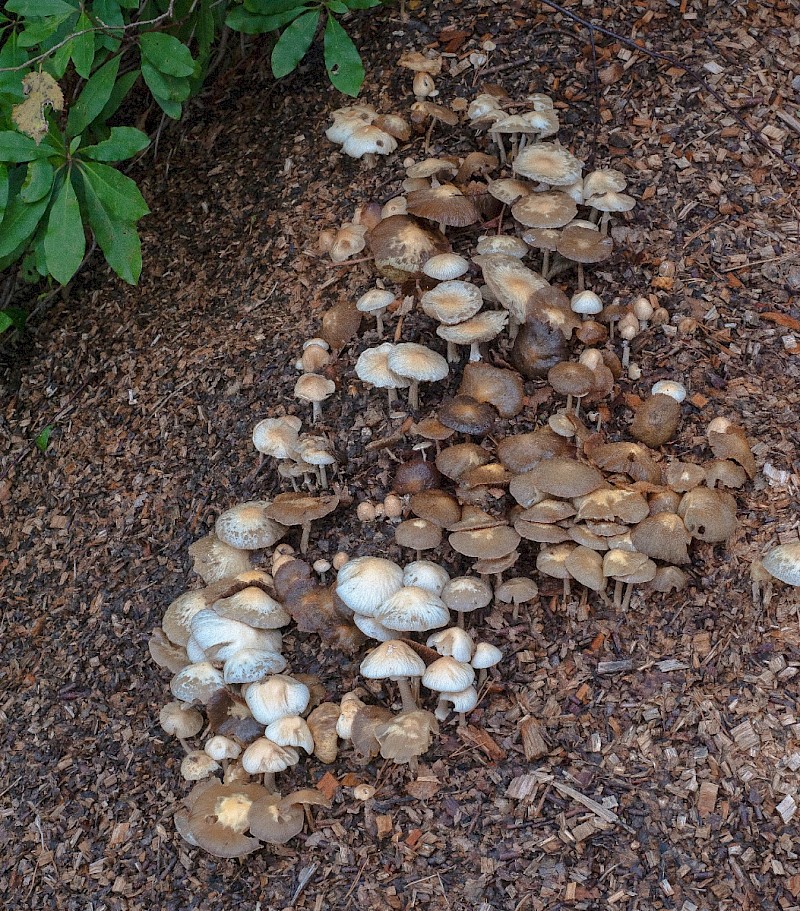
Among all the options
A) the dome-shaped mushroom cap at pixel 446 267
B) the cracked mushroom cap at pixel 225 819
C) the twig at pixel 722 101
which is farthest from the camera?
the twig at pixel 722 101

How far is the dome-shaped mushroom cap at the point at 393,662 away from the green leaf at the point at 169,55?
10.6 ft

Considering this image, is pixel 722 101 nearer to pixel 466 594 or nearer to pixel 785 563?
pixel 785 563

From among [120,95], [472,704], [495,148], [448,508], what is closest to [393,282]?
[495,148]

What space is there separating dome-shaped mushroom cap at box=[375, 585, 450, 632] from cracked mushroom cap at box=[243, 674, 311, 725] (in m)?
0.52

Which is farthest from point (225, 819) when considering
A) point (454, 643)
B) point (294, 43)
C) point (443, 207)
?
point (294, 43)

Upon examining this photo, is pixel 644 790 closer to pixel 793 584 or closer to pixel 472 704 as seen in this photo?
pixel 472 704

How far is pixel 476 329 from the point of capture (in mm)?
4609

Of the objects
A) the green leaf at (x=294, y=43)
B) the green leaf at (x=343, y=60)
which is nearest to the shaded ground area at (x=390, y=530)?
the green leaf at (x=343, y=60)

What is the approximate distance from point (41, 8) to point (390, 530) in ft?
10.4

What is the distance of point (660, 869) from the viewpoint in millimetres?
3609

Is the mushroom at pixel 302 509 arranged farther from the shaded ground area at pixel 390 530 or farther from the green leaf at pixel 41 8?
the green leaf at pixel 41 8

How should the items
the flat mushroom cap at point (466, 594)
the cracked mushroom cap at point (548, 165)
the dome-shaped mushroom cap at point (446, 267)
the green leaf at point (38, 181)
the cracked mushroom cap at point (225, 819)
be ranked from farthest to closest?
the cracked mushroom cap at point (548, 165), the dome-shaped mushroom cap at point (446, 267), the green leaf at point (38, 181), the flat mushroom cap at point (466, 594), the cracked mushroom cap at point (225, 819)

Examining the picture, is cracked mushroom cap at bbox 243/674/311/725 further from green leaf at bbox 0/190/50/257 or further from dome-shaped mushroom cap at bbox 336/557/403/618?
green leaf at bbox 0/190/50/257

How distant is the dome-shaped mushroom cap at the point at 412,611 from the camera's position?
400 centimetres
